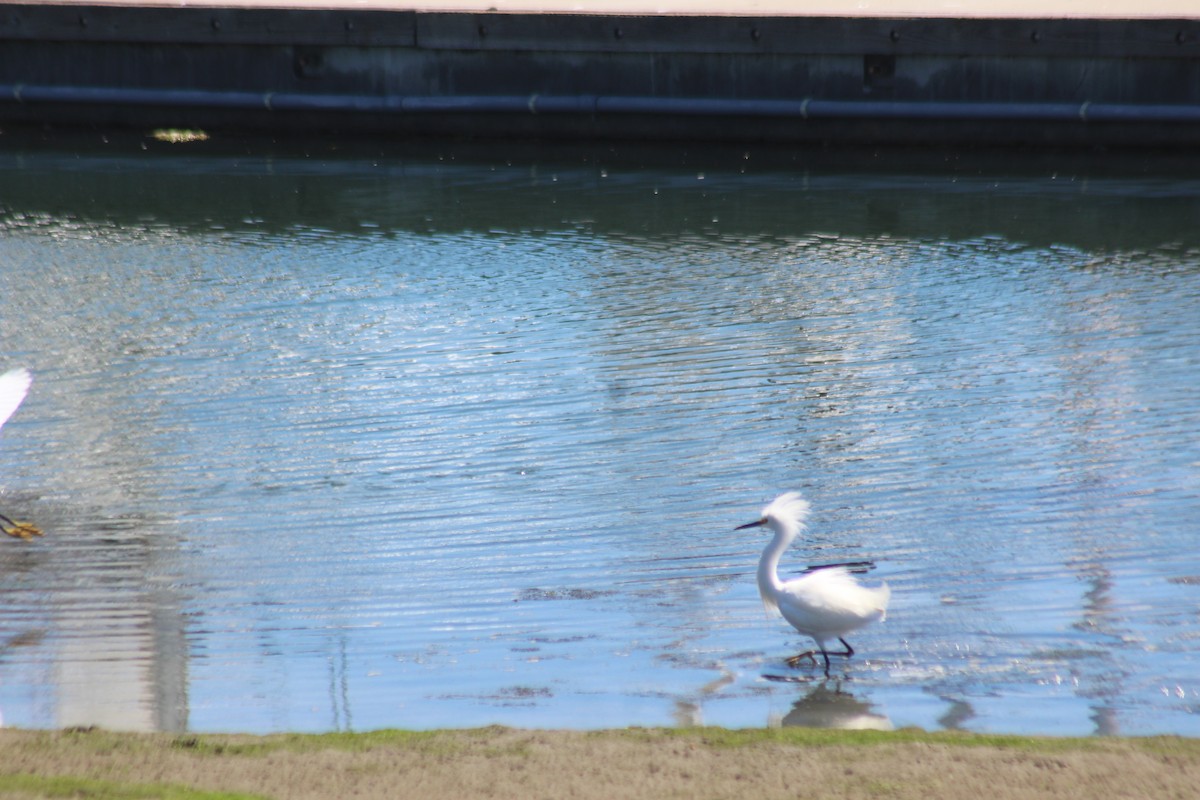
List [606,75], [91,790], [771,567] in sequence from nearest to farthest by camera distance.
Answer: [91,790], [771,567], [606,75]

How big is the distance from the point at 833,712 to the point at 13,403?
5.72 meters

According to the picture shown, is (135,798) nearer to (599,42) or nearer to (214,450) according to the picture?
(214,450)

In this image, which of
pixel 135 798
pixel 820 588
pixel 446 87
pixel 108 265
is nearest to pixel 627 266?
pixel 108 265

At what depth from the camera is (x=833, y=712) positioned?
6145 millimetres

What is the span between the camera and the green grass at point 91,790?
4891mm

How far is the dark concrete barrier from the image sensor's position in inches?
759

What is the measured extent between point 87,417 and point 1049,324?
848 centimetres

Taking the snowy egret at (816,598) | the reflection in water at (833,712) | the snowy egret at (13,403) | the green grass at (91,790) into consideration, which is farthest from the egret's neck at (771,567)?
the snowy egret at (13,403)

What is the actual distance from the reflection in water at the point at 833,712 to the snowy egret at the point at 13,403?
506 cm

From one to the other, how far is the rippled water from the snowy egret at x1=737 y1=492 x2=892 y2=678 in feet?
0.89

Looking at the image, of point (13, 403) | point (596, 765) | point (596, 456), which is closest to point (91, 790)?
point (596, 765)

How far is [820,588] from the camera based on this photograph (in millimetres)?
6414

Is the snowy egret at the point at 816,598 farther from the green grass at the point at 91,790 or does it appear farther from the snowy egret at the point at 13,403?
the snowy egret at the point at 13,403

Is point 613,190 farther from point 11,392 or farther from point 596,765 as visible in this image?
point 596,765
